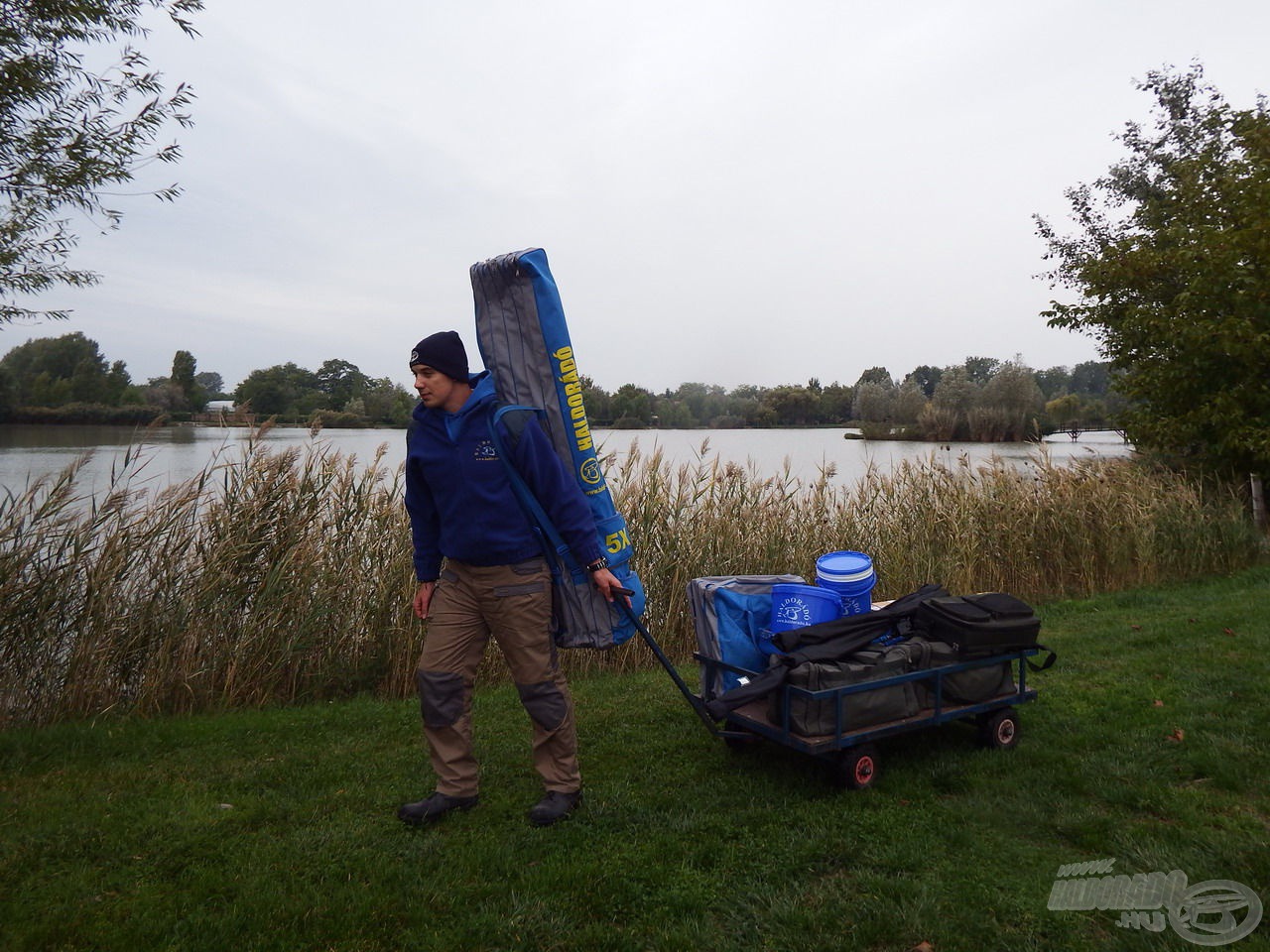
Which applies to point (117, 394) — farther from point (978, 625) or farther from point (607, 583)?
point (978, 625)

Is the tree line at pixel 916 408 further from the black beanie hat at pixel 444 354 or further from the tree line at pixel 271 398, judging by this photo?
the black beanie hat at pixel 444 354

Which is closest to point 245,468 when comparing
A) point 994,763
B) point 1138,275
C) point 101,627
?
point 101,627

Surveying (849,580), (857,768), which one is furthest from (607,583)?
(849,580)

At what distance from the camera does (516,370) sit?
3617 millimetres

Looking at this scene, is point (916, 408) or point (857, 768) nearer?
point (857, 768)

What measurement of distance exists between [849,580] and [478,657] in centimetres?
202

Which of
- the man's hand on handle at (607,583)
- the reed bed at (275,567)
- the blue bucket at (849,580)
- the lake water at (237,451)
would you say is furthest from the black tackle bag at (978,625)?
the lake water at (237,451)

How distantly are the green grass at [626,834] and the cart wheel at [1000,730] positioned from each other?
90 mm

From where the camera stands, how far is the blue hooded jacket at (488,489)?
3482 mm

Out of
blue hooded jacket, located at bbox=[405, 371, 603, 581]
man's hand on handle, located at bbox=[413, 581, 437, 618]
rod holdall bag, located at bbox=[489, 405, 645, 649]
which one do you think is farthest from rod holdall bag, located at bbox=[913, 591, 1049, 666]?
man's hand on handle, located at bbox=[413, 581, 437, 618]

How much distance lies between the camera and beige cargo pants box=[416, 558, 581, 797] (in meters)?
3.56

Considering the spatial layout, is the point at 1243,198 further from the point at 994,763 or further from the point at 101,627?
the point at 101,627

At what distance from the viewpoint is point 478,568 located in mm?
3584

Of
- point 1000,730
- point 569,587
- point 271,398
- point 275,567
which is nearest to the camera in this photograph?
point 569,587
